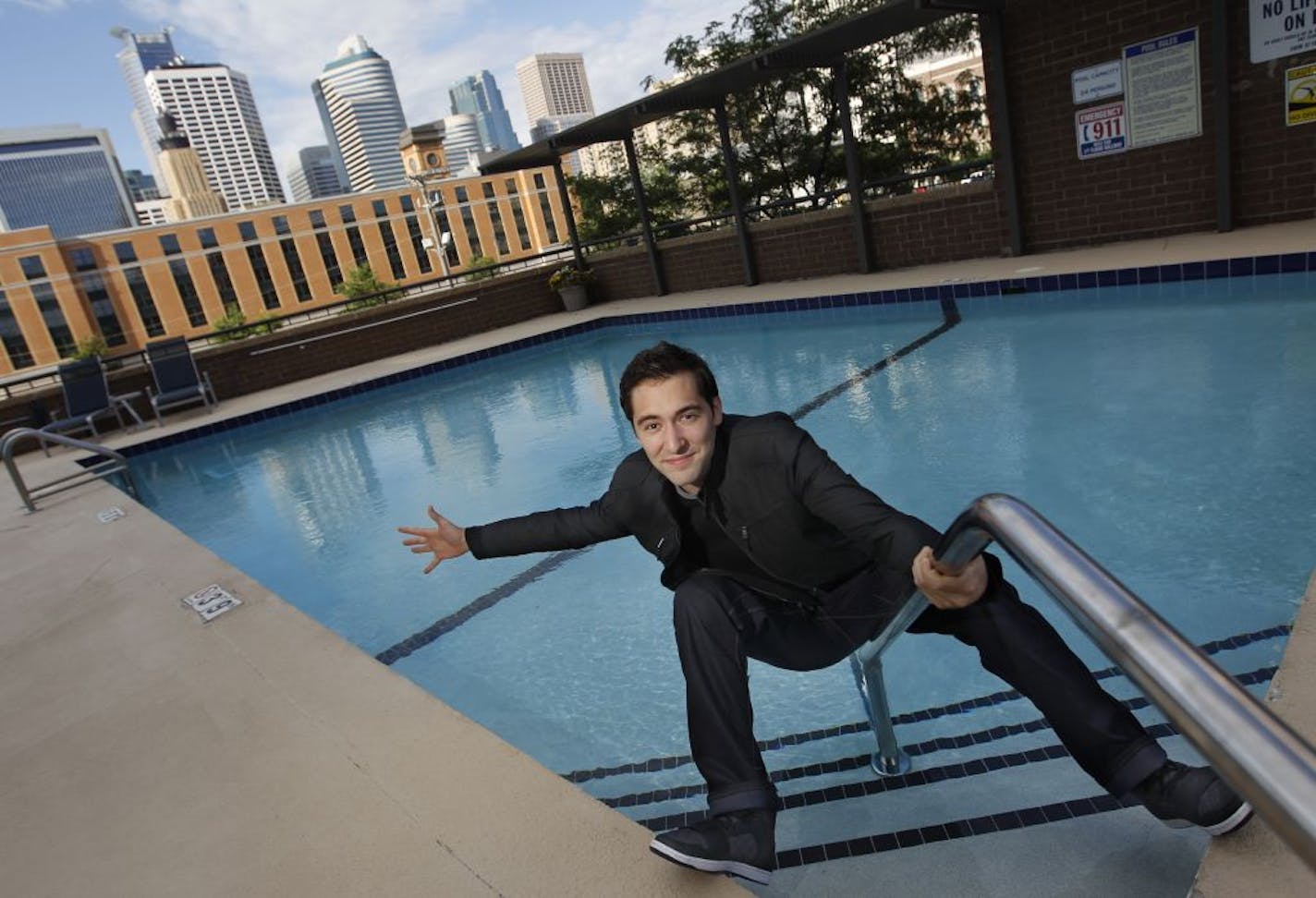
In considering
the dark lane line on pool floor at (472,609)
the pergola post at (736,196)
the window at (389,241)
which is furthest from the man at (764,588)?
the window at (389,241)

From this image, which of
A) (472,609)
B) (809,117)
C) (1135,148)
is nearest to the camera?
(472,609)

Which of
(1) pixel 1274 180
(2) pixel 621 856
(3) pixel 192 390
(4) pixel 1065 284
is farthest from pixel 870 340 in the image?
(3) pixel 192 390

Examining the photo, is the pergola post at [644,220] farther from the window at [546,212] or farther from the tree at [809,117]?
the window at [546,212]

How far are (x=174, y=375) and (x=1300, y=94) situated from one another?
1153 cm

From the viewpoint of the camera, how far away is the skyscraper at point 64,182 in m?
126

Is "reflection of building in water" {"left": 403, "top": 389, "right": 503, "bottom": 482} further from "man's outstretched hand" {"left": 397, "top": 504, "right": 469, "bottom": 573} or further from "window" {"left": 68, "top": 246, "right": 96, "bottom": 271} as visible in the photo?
"window" {"left": 68, "top": 246, "right": 96, "bottom": 271}

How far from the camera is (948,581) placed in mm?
1241

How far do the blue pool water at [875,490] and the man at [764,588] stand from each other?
56cm

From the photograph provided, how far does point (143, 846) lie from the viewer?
6.00ft

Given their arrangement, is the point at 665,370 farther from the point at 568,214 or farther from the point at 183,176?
the point at 183,176

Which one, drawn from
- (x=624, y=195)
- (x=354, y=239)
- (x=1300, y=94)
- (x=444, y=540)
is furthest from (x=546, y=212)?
(x=444, y=540)

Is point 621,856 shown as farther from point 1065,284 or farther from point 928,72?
point 928,72

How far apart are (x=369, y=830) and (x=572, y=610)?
185 cm

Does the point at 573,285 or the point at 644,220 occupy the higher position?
the point at 644,220
